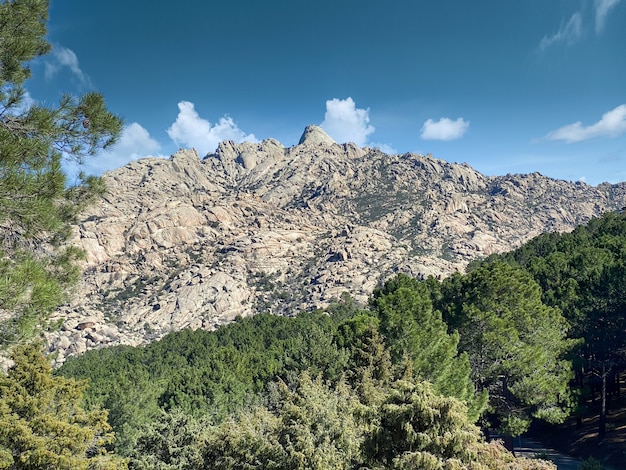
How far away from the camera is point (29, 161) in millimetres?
6895

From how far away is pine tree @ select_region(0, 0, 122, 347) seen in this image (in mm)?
6520

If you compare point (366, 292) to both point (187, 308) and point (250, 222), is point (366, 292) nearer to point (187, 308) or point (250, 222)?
point (187, 308)

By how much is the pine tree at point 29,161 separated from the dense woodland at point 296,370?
0.09ft

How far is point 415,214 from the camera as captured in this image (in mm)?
188250

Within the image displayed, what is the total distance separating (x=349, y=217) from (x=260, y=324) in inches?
5376

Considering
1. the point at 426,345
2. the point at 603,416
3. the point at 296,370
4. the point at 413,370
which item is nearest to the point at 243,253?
the point at 296,370

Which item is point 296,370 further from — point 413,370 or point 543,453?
point 543,453

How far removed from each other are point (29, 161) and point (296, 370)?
23.3m

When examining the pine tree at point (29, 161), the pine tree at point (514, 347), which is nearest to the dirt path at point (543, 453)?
the pine tree at point (514, 347)

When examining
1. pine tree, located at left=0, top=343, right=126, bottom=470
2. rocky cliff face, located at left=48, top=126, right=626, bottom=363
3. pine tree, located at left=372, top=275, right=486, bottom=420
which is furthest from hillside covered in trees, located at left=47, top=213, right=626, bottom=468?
rocky cliff face, located at left=48, top=126, right=626, bottom=363

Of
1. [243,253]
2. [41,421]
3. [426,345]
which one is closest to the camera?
[41,421]

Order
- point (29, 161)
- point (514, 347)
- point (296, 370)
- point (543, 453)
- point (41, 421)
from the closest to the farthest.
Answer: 1. point (29, 161)
2. point (41, 421)
3. point (514, 347)
4. point (296, 370)
5. point (543, 453)

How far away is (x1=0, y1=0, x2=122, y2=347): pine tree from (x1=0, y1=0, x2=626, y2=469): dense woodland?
0.03 meters

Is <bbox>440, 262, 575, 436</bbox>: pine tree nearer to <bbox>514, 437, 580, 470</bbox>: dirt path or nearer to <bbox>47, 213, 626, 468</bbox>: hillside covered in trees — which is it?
<bbox>47, 213, 626, 468</bbox>: hillside covered in trees
